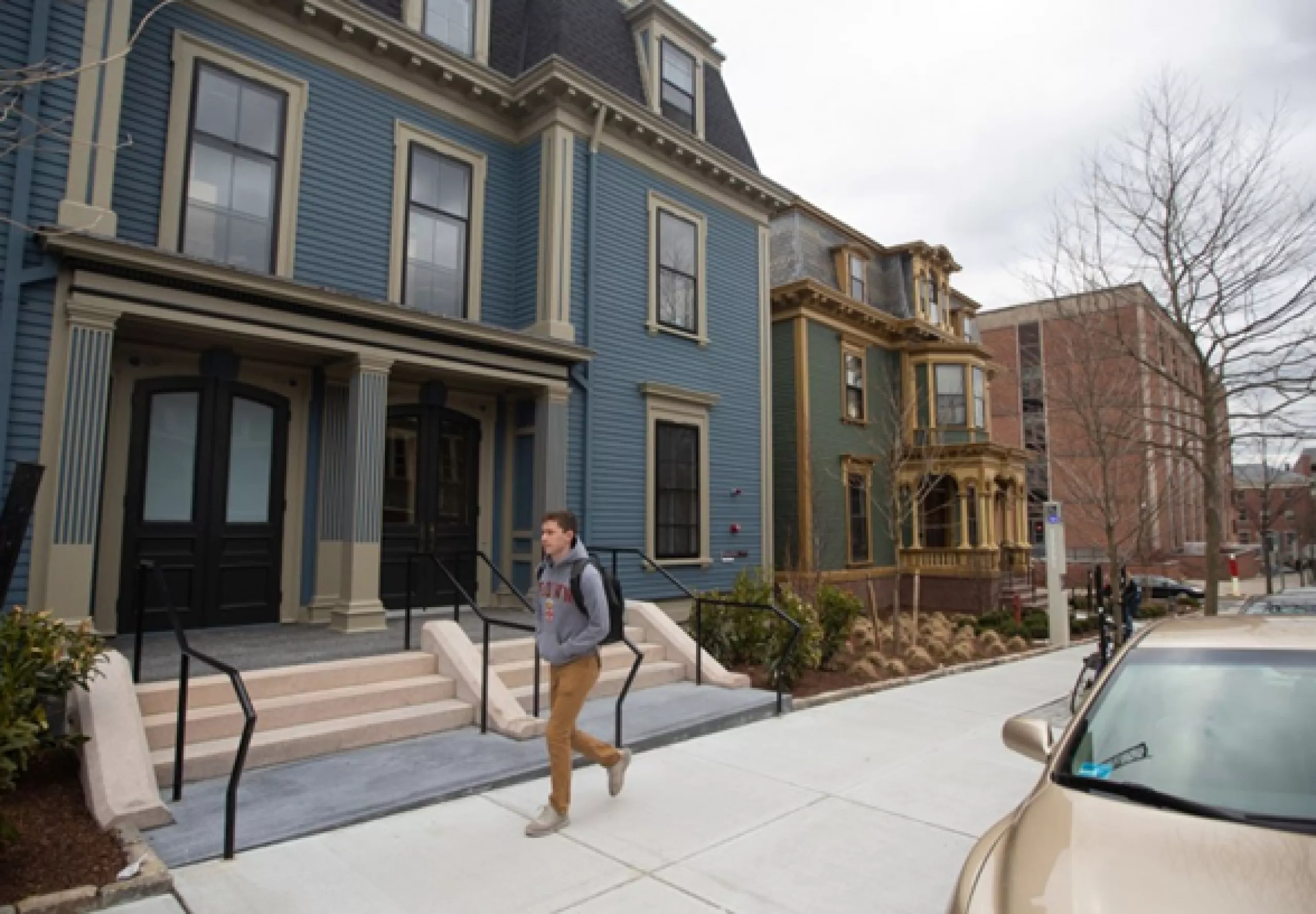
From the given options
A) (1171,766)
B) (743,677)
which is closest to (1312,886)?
(1171,766)

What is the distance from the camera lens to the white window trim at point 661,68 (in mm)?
12734

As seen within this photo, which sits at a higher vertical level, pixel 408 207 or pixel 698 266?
pixel 698 266

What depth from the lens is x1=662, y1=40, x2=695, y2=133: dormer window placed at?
13.0 metres

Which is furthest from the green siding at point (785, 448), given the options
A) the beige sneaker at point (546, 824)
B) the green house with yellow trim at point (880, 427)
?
the beige sneaker at point (546, 824)

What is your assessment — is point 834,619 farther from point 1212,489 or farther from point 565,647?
point 565,647

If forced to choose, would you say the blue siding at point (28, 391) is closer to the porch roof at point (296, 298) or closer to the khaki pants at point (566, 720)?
the porch roof at point (296, 298)

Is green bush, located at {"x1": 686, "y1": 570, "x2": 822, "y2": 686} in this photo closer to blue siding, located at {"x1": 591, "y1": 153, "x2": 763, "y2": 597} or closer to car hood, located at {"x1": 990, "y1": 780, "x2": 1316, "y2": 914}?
blue siding, located at {"x1": 591, "y1": 153, "x2": 763, "y2": 597}

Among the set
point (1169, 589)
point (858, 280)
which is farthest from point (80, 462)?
point (1169, 589)

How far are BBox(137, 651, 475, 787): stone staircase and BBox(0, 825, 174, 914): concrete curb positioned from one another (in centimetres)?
98

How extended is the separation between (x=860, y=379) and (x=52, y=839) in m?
17.7

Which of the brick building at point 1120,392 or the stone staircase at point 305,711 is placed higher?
the brick building at point 1120,392

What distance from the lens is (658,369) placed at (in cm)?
1220

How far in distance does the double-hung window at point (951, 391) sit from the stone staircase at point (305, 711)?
55.9ft

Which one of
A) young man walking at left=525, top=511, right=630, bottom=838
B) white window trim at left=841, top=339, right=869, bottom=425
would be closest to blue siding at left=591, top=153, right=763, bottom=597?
white window trim at left=841, top=339, right=869, bottom=425
